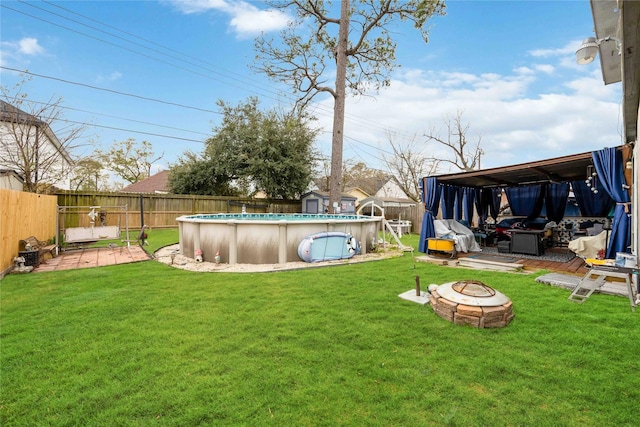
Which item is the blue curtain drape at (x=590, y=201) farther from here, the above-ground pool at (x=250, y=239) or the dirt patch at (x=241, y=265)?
the above-ground pool at (x=250, y=239)

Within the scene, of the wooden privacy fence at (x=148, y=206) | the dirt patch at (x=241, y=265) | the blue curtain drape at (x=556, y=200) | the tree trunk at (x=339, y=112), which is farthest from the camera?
the wooden privacy fence at (x=148, y=206)

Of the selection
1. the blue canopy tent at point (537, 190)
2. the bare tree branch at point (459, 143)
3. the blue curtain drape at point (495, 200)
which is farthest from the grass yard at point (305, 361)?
the bare tree branch at point (459, 143)

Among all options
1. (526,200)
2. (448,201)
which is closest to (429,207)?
(448,201)

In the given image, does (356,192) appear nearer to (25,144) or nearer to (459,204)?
(459,204)

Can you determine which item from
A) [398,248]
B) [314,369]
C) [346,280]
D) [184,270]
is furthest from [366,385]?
[398,248]

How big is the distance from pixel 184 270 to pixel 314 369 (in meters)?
4.46

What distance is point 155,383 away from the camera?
2.12 m

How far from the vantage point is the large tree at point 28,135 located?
10203 mm

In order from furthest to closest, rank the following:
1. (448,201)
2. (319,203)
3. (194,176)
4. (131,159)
→ (131,159), (319,203), (194,176), (448,201)

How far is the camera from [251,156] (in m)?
17.1

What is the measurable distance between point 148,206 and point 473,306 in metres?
14.5

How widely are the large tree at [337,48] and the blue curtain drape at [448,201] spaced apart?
4.05 metres

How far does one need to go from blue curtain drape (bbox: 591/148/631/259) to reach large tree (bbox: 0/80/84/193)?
16.3 meters

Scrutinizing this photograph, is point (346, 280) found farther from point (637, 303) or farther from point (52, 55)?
point (52, 55)
